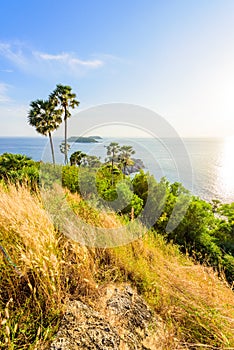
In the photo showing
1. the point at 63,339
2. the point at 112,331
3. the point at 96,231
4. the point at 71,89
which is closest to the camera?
the point at 63,339

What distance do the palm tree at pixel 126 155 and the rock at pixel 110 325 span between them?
4494mm

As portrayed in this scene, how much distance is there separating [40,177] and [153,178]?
3.71 m

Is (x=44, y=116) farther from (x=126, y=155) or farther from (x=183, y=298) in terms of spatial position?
(x=183, y=298)

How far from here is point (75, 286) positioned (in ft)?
6.48

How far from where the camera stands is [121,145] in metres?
6.07

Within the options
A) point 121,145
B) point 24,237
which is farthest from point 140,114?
point 24,237

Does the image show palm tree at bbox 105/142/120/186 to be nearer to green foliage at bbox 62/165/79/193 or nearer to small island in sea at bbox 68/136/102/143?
small island in sea at bbox 68/136/102/143

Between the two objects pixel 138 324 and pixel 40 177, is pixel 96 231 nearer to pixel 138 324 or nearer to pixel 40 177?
pixel 138 324

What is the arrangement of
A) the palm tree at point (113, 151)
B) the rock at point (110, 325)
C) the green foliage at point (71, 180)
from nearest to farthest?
the rock at point (110, 325) → the palm tree at point (113, 151) → the green foliage at point (71, 180)

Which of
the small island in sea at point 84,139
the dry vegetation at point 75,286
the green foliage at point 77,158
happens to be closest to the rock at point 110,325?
the dry vegetation at point 75,286

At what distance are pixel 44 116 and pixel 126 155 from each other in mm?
15121

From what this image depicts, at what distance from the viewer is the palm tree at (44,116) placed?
18.5 meters

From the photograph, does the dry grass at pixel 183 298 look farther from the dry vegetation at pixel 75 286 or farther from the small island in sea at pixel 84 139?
the small island in sea at pixel 84 139

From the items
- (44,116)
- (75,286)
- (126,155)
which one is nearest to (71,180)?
(126,155)
